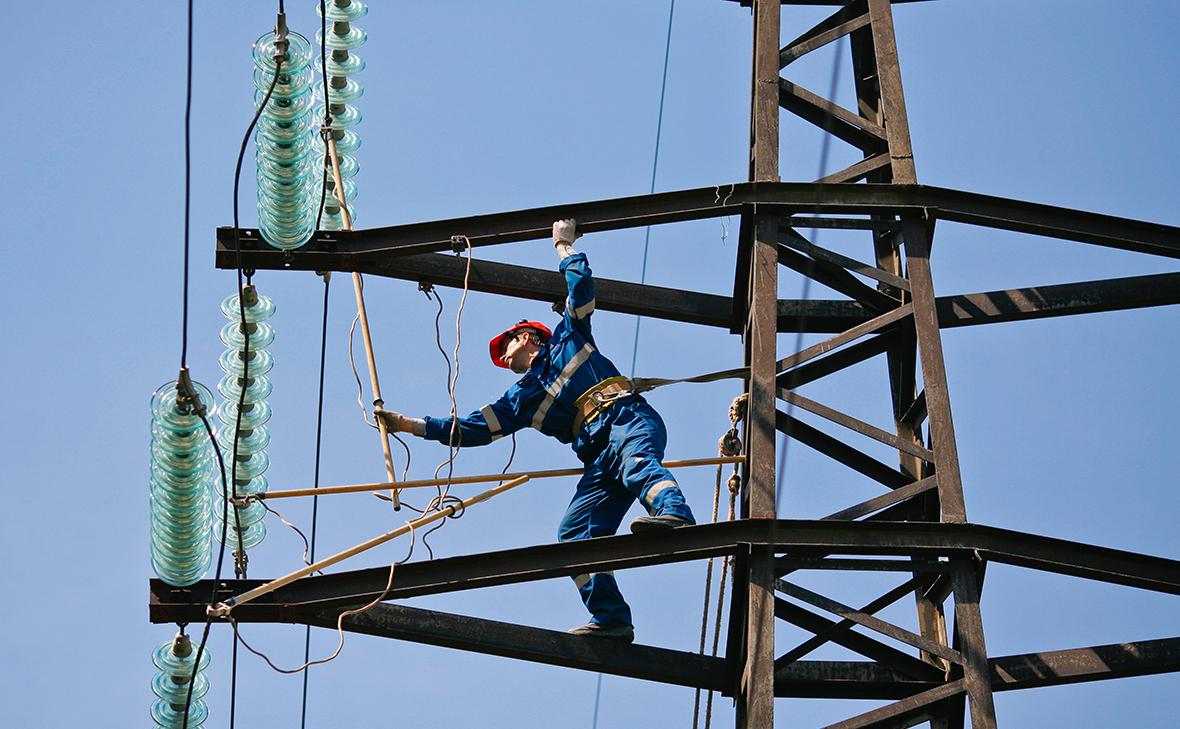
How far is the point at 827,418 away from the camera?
530 inches

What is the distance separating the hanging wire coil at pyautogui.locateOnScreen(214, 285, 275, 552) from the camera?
1454 cm

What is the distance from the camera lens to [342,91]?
15.7 meters

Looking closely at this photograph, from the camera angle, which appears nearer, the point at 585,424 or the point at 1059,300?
the point at 585,424

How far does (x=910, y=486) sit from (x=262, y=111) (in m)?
4.53

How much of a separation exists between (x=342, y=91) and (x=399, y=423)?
8.63ft

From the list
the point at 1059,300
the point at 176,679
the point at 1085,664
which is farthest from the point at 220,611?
the point at 1059,300

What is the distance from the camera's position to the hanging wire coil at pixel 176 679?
13211 millimetres

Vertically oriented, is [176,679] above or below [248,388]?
below

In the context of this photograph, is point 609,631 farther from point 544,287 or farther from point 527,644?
point 544,287

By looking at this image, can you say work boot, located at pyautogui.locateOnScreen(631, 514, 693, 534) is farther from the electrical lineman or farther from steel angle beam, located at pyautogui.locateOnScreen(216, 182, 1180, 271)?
steel angle beam, located at pyautogui.locateOnScreen(216, 182, 1180, 271)

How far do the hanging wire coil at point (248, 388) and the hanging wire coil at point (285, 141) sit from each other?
0.56 metres

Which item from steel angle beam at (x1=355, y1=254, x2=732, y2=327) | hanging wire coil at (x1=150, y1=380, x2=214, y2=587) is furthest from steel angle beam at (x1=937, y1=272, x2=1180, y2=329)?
hanging wire coil at (x1=150, y1=380, x2=214, y2=587)

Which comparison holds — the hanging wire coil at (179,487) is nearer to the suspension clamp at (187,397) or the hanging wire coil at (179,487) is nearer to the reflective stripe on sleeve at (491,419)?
the suspension clamp at (187,397)

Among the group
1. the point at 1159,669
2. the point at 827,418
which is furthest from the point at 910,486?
the point at 1159,669
